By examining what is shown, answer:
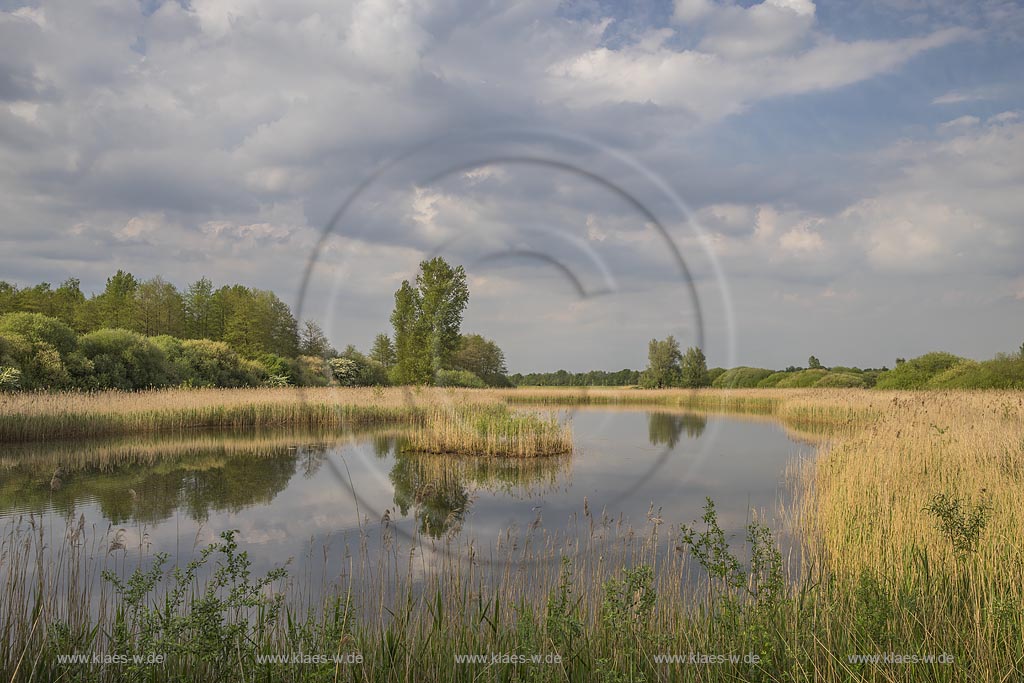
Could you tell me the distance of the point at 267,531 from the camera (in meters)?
A: 9.27

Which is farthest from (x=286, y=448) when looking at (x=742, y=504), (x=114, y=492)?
(x=742, y=504)

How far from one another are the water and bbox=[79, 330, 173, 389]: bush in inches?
383

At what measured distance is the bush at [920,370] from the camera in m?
42.7

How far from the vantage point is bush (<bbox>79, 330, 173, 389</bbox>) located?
1094 inches

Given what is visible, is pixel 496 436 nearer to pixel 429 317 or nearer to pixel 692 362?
pixel 429 317

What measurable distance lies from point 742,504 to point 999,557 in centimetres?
549

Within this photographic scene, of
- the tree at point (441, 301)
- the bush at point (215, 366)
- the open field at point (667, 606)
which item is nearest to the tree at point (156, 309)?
the bush at point (215, 366)

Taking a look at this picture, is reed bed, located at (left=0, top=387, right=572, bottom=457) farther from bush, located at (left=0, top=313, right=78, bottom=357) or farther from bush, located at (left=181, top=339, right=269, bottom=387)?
bush, located at (left=181, top=339, right=269, bottom=387)

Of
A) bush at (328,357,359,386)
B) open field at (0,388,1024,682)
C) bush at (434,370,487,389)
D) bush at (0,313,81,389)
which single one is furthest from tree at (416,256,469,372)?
bush at (328,357,359,386)

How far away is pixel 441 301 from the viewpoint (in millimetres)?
12641

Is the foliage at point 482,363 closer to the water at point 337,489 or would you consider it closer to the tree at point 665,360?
the water at point 337,489

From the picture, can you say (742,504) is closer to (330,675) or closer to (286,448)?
(330,675)

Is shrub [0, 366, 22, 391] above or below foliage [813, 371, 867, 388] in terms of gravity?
above

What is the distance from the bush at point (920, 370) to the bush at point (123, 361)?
145 feet
